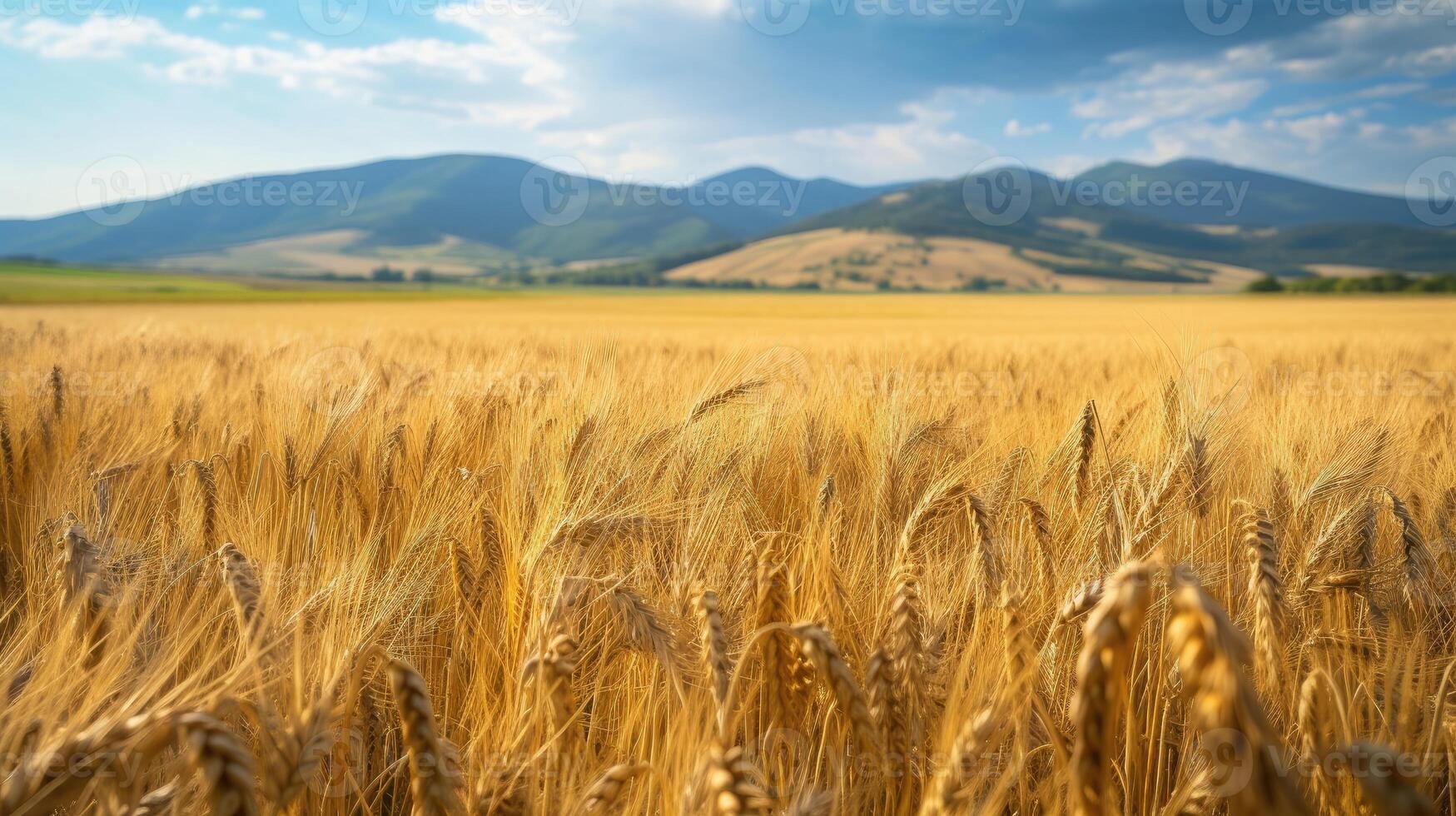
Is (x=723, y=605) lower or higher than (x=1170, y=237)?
lower

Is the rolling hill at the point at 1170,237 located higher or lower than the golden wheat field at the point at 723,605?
higher

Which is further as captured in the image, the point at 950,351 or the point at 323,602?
the point at 950,351

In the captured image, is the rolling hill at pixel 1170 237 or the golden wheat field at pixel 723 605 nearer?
the golden wheat field at pixel 723 605

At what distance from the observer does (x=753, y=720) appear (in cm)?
129

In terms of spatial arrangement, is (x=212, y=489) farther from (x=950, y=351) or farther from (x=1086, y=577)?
(x=950, y=351)

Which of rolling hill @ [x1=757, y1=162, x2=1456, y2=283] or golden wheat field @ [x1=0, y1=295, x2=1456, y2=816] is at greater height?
rolling hill @ [x1=757, y1=162, x2=1456, y2=283]

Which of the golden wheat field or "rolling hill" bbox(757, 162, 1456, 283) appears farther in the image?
"rolling hill" bbox(757, 162, 1456, 283)

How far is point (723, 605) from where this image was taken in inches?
56.7

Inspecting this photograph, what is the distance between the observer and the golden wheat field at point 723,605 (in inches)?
30.3

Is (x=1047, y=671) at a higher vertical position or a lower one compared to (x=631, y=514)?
lower

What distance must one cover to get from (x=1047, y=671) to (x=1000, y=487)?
2.28 ft

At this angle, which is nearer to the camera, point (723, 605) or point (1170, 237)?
point (723, 605)

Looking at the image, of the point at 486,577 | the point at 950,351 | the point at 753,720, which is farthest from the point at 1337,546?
the point at 950,351

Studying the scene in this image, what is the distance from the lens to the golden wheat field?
0.77 m
